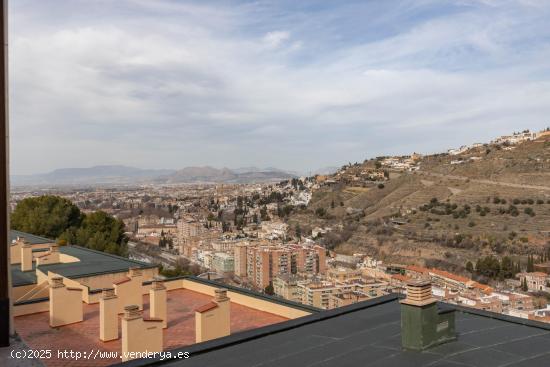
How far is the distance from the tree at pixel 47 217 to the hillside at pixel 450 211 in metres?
32.0

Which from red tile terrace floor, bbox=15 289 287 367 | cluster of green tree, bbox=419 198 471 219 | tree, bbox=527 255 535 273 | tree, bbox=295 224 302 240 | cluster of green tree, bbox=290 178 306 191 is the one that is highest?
red tile terrace floor, bbox=15 289 287 367

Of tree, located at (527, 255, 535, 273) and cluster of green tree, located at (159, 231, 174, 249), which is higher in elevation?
tree, located at (527, 255, 535, 273)

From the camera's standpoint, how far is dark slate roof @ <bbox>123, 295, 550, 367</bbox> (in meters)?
2.98

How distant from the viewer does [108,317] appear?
19.1 ft

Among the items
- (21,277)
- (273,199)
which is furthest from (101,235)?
(273,199)

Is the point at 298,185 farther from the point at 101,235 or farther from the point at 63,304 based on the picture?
the point at 63,304

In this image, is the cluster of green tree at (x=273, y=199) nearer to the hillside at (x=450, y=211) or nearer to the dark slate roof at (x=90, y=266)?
the hillside at (x=450, y=211)

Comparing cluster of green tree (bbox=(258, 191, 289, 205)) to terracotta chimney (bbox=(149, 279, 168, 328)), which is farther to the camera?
cluster of green tree (bbox=(258, 191, 289, 205))

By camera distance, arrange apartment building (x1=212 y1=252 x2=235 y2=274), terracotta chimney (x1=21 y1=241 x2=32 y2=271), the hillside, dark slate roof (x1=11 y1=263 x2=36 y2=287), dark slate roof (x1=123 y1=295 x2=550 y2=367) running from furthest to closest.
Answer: apartment building (x1=212 y1=252 x2=235 y2=274), the hillside, terracotta chimney (x1=21 y1=241 x2=32 y2=271), dark slate roof (x1=11 y1=263 x2=36 y2=287), dark slate roof (x1=123 y1=295 x2=550 y2=367)

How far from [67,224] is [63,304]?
14662 millimetres

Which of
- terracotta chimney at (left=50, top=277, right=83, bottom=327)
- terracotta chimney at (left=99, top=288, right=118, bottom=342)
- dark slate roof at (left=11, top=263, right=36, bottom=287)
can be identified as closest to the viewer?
terracotta chimney at (left=99, top=288, right=118, bottom=342)

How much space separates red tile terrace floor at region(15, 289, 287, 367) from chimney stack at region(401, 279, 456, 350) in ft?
10.5

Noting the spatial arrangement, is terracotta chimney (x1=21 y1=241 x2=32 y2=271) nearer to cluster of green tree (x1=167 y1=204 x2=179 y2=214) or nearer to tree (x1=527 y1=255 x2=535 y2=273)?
tree (x1=527 y1=255 x2=535 y2=273)

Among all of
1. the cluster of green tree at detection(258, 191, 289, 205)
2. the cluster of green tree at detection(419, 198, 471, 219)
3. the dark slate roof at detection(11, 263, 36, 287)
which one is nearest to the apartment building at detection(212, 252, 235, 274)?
the cluster of green tree at detection(419, 198, 471, 219)
